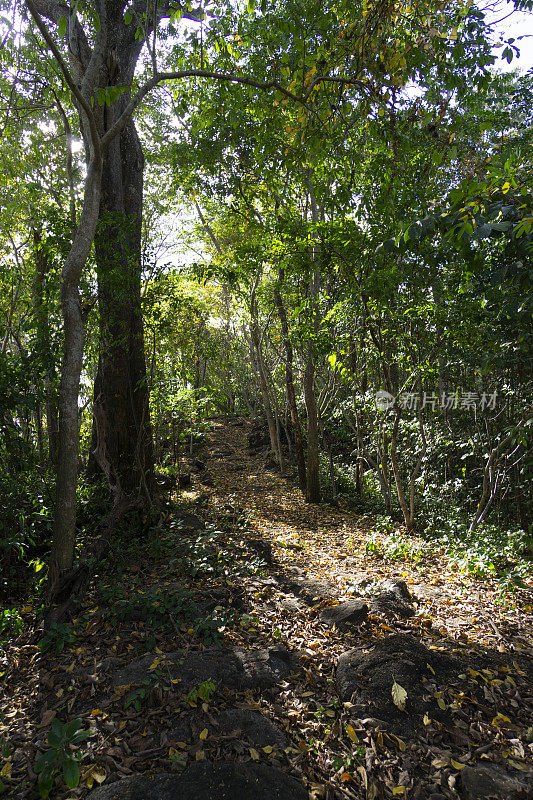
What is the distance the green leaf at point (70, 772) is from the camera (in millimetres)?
2078

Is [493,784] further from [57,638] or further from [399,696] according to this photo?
[57,638]

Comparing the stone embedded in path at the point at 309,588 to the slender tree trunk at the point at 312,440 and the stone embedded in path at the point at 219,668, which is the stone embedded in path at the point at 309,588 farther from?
the slender tree trunk at the point at 312,440

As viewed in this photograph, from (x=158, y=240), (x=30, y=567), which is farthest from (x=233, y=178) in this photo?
(x=30, y=567)

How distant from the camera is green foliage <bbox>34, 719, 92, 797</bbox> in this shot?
212 cm

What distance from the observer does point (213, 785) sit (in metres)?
2.25

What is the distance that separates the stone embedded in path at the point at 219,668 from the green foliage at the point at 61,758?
0.70 meters

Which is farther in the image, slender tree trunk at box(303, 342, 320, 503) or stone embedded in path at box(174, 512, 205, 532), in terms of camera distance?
slender tree trunk at box(303, 342, 320, 503)

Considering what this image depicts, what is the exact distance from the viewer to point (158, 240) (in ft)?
50.7

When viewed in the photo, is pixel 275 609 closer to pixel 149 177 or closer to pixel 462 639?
pixel 462 639

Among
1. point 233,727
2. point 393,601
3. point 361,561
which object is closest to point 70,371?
point 233,727

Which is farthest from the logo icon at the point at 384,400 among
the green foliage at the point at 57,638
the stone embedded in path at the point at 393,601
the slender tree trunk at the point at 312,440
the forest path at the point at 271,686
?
the green foliage at the point at 57,638

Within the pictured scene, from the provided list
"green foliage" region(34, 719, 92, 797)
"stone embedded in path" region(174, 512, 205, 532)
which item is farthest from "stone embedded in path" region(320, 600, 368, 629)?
"stone embedded in path" region(174, 512, 205, 532)

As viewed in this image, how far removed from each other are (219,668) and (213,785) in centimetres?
106

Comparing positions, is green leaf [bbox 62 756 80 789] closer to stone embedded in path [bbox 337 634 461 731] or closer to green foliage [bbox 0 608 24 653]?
stone embedded in path [bbox 337 634 461 731]
